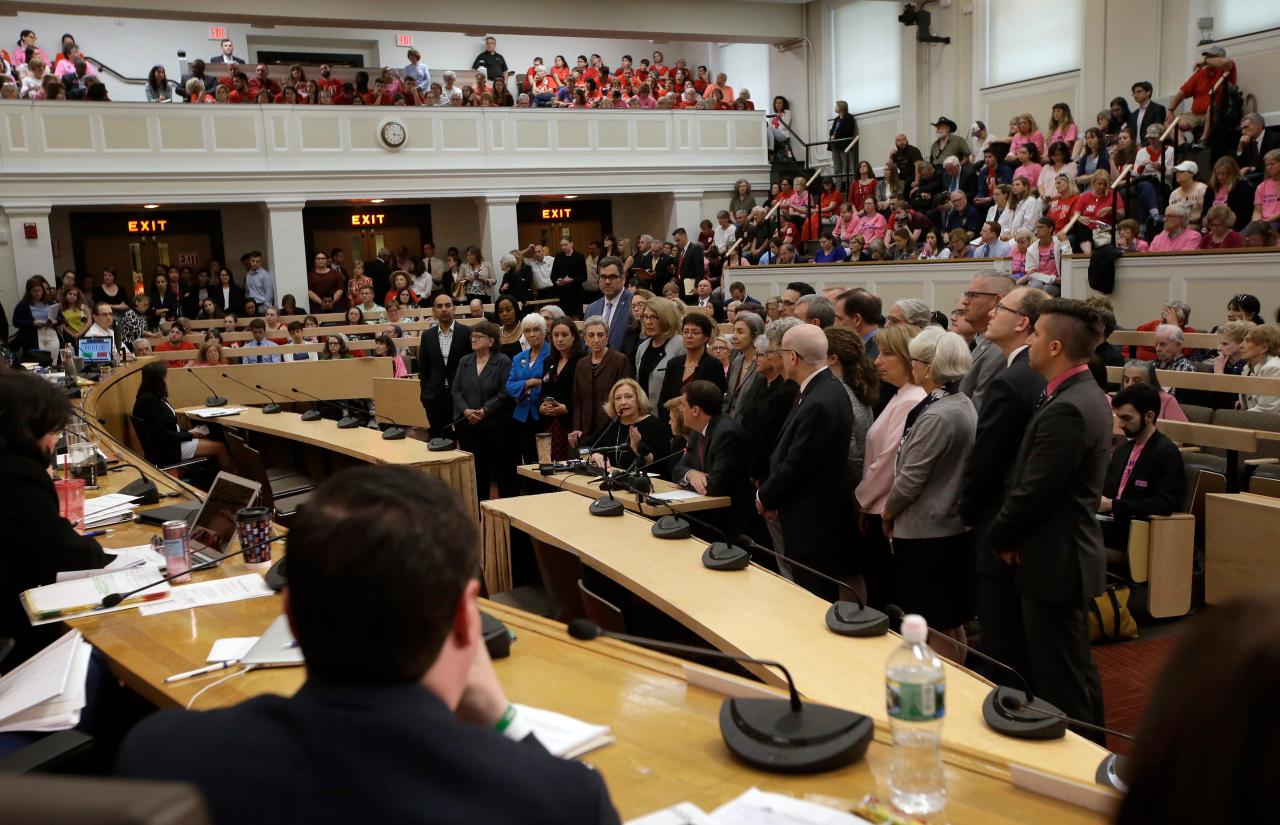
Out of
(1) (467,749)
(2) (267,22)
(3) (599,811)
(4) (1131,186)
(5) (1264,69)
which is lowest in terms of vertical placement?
(3) (599,811)

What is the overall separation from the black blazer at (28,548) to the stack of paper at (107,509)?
3.19 ft

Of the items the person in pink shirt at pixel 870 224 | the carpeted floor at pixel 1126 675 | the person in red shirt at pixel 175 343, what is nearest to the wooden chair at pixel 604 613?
the carpeted floor at pixel 1126 675

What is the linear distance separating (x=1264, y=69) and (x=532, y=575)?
11581 millimetres

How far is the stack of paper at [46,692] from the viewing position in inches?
94.3

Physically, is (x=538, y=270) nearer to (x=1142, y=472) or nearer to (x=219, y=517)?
(x=1142, y=472)

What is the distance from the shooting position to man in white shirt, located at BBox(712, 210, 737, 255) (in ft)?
55.4

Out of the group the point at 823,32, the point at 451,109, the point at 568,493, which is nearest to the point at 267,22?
the point at 451,109

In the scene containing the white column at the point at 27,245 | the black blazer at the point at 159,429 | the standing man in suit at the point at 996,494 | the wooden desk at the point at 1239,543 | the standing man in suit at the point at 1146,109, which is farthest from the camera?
the white column at the point at 27,245

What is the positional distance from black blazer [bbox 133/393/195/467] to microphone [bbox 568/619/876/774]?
6247 mm

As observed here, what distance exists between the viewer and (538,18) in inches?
664

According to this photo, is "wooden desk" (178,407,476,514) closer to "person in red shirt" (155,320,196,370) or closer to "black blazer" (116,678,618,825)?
"person in red shirt" (155,320,196,370)

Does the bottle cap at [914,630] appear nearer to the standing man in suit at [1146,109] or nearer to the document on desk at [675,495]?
the document on desk at [675,495]

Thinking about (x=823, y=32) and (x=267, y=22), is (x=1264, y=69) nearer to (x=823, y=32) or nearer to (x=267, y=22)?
(x=823, y=32)

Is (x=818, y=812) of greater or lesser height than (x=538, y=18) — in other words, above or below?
below
